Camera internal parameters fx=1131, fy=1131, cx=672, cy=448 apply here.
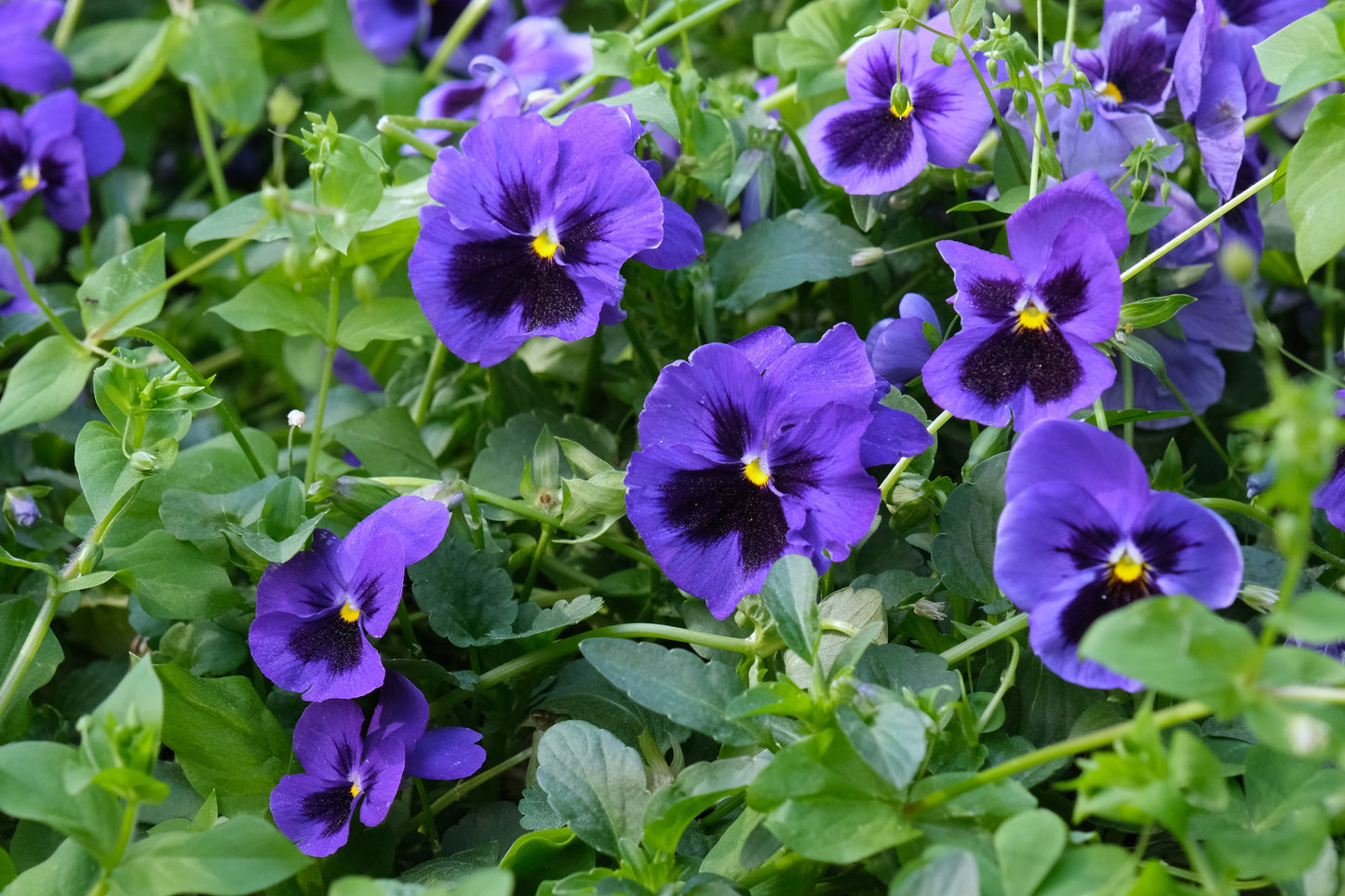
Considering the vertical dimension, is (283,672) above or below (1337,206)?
below

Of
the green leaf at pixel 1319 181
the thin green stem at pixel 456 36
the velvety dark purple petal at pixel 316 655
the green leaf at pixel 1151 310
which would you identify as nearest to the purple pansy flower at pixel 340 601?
the velvety dark purple petal at pixel 316 655

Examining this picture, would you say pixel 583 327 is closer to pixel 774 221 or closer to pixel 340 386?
pixel 774 221

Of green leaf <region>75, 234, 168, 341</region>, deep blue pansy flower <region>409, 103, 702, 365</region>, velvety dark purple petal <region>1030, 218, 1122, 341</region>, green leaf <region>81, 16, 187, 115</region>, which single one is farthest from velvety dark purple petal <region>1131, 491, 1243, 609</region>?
green leaf <region>81, 16, 187, 115</region>

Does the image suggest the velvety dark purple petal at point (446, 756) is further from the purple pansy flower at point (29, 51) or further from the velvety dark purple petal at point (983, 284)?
the purple pansy flower at point (29, 51)

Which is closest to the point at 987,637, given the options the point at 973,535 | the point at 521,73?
the point at 973,535

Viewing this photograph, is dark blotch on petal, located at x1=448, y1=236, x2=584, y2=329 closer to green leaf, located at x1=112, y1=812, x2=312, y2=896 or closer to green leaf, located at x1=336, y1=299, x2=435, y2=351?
green leaf, located at x1=336, y1=299, x2=435, y2=351

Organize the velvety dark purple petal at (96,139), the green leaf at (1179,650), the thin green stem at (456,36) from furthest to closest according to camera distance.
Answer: the thin green stem at (456,36), the velvety dark purple petal at (96,139), the green leaf at (1179,650)

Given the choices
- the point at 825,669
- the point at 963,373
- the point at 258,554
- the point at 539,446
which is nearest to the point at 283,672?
the point at 258,554
